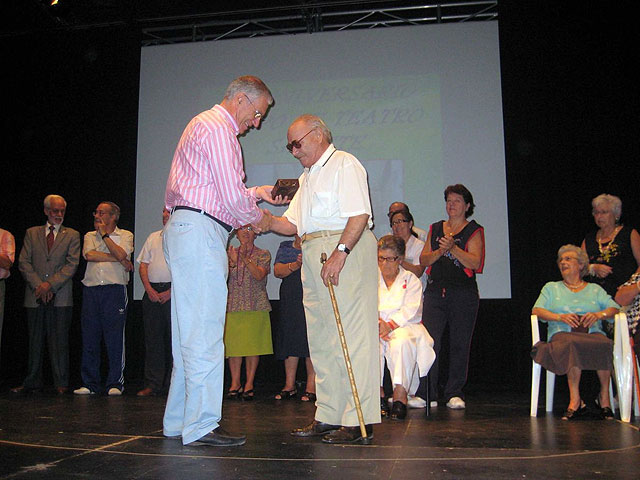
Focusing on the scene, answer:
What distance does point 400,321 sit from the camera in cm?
411

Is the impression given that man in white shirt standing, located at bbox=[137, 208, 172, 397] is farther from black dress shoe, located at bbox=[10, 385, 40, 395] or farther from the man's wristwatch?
the man's wristwatch

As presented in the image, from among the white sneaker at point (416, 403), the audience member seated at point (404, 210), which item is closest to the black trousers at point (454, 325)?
the white sneaker at point (416, 403)

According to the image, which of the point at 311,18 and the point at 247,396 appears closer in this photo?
the point at 247,396

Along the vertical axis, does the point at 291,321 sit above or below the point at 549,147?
below

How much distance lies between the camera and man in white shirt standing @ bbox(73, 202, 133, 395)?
5234mm

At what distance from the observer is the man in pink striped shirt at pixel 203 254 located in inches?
101

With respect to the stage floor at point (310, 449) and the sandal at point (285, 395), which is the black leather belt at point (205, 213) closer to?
the stage floor at point (310, 449)

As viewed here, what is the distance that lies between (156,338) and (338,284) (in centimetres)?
290

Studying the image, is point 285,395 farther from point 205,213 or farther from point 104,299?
point 205,213

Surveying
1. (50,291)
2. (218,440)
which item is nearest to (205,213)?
(218,440)

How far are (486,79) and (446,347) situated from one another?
2384 mm

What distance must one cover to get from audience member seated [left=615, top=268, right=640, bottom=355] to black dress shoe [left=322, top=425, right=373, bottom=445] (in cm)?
210

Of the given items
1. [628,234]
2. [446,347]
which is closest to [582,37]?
[628,234]

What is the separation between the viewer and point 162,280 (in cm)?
527
